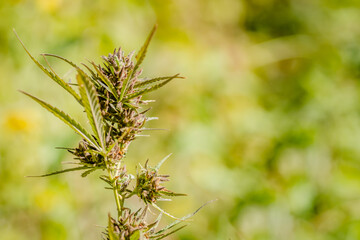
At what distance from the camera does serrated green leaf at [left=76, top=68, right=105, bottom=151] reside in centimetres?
38

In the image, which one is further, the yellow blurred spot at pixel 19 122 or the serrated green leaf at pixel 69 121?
the yellow blurred spot at pixel 19 122

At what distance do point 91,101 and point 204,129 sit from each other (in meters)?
1.37

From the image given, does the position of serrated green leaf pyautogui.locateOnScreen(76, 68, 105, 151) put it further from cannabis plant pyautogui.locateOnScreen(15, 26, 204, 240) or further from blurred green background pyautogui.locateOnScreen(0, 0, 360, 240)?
blurred green background pyautogui.locateOnScreen(0, 0, 360, 240)

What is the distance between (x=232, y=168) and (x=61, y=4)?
0.92 m

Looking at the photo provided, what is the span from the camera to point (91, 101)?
40cm

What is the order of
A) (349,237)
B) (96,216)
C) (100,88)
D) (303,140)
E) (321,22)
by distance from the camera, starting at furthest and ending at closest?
(321,22), (303,140), (96,216), (349,237), (100,88)

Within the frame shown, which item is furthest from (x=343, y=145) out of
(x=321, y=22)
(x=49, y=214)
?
(x=49, y=214)

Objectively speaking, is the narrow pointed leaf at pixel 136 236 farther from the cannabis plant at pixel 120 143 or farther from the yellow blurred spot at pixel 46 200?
the yellow blurred spot at pixel 46 200

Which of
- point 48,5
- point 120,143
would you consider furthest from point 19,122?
point 120,143

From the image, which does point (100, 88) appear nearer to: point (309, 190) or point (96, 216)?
Result: point (96, 216)

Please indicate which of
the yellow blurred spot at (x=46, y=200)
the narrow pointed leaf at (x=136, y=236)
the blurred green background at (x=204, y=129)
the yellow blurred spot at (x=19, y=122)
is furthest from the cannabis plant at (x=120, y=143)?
the yellow blurred spot at (x=19, y=122)

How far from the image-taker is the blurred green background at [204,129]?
141 cm

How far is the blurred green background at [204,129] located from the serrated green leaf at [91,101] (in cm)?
78

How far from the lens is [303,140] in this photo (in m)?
1.61
